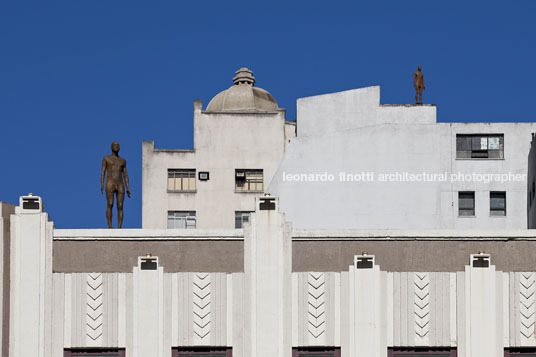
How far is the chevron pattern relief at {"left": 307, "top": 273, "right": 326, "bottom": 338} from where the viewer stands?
38.3 metres

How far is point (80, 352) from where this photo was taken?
126ft

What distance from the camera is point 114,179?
137 ft

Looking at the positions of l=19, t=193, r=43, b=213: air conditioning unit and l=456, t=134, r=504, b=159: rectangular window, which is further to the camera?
l=456, t=134, r=504, b=159: rectangular window

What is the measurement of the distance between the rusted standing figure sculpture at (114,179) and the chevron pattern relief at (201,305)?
4.32 m

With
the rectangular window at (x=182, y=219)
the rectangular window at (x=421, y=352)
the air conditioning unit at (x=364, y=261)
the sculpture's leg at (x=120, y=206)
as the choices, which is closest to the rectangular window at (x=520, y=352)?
the rectangular window at (x=421, y=352)

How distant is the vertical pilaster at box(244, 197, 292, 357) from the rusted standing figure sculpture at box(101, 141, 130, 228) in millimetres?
5220

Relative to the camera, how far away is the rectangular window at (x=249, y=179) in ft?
304

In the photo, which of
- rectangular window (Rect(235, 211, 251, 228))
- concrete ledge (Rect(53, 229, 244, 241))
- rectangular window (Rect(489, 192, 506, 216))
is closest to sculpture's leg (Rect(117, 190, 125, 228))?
concrete ledge (Rect(53, 229, 244, 241))

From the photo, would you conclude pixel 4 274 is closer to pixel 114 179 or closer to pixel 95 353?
pixel 95 353

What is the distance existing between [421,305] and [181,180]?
56.2m

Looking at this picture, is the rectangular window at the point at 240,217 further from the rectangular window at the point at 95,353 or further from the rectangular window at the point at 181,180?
the rectangular window at the point at 95,353

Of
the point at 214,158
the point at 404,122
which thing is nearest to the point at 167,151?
the point at 214,158

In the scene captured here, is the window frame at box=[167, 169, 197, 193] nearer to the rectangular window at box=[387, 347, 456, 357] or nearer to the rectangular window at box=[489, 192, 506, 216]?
the rectangular window at box=[489, 192, 506, 216]

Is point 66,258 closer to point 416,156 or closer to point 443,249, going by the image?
point 443,249
